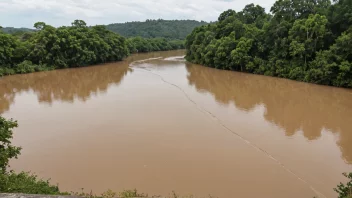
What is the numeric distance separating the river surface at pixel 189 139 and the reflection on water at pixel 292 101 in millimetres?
67

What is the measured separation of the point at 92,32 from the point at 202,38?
15.6 meters

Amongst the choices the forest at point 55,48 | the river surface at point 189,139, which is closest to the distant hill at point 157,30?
the forest at point 55,48

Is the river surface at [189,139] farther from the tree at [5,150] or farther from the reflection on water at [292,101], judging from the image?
the tree at [5,150]

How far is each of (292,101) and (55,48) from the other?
2723 centimetres

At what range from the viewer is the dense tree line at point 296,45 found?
22312mm

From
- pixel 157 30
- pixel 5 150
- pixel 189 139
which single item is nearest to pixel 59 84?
pixel 189 139

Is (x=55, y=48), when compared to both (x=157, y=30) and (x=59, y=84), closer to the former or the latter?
(x=59, y=84)

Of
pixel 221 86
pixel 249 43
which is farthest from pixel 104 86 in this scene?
pixel 249 43

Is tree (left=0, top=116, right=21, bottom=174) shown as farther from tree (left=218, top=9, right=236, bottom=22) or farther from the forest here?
tree (left=218, top=9, right=236, bottom=22)

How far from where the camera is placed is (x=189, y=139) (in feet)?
39.5

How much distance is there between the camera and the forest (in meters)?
31.5

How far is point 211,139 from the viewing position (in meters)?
12.1

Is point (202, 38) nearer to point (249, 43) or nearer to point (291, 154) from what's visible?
point (249, 43)

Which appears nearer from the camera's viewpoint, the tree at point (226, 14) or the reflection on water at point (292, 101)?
the reflection on water at point (292, 101)
